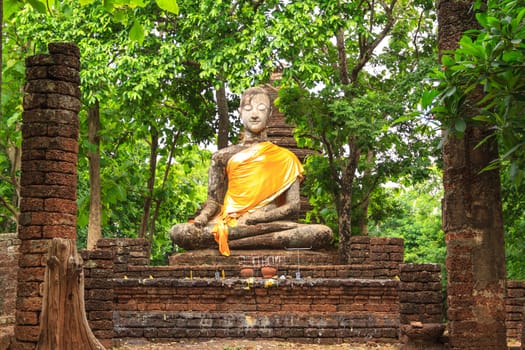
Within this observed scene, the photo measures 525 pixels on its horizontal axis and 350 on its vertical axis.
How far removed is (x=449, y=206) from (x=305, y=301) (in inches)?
199

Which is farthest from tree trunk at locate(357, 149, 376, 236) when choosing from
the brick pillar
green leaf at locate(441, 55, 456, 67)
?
green leaf at locate(441, 55, 456, 67)

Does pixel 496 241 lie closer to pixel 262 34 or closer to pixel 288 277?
pixel 288 277

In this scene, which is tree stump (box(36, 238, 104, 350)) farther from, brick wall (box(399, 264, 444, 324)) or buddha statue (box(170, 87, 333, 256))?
buddha statue (box(170, 87, 333, 256))

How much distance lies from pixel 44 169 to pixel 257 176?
6633 mm

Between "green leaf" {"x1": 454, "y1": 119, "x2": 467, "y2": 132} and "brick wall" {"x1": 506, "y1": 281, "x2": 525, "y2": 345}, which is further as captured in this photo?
"brick wall" {"x1": 506, "y1": 281, "x2": 525, "y2": 345}

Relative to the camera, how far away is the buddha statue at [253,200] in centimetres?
1455

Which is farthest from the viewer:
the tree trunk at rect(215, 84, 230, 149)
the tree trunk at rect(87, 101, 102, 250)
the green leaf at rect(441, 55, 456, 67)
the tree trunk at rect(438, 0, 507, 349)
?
the tree trunk at rect(215, 84, 230, 149)

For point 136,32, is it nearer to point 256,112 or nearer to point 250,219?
point 250,219

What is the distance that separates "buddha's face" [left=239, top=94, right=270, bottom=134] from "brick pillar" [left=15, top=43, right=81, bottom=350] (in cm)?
642

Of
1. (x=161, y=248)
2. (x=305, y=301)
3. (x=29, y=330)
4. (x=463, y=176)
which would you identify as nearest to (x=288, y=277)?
(x=305, y=301)

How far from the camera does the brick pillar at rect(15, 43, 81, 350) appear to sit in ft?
29.7

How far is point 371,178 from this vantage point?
16406 millimetres

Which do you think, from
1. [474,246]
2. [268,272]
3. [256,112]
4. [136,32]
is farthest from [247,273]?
[136,32]

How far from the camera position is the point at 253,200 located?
15344mm
